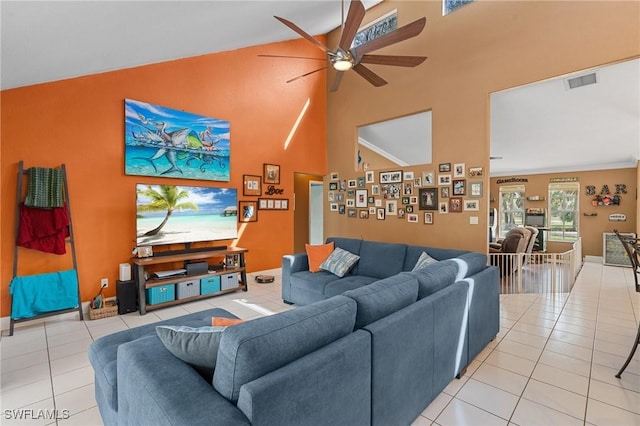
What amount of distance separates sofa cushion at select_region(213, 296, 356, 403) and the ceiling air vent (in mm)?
4914

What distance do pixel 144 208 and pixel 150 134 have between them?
106 centimetres

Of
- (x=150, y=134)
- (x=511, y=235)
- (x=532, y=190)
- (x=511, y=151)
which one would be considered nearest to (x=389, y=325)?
(x=150, y=134)

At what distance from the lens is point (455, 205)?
4391 millimetres

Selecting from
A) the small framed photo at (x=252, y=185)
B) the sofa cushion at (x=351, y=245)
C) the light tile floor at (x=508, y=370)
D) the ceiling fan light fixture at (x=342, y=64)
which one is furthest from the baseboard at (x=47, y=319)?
the ceiling fan light fixture at (x=342, y=64)

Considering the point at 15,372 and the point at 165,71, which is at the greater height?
the point at 165,71

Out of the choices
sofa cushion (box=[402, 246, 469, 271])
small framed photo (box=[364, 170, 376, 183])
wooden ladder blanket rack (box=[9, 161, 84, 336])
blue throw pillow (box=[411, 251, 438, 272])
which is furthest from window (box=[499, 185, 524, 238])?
wooden ladder blanket rack (box=[9, 161, 84, 336])

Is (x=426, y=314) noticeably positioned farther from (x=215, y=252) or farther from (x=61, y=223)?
(x=61, y=223)

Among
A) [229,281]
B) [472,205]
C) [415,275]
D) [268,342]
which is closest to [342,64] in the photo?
[415,275]

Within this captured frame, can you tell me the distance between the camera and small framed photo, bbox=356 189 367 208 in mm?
5523

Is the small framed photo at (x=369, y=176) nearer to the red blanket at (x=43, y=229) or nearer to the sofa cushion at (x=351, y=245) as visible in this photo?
the sofa cushion at (x=351, y=245)

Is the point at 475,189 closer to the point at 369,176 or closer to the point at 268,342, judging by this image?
the point at 369,176

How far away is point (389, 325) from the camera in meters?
1.57

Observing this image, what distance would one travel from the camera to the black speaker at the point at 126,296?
11.8ft

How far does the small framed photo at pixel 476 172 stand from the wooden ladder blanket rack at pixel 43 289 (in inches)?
204
